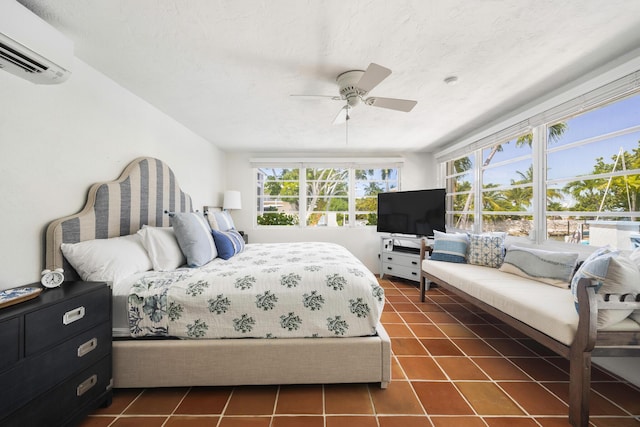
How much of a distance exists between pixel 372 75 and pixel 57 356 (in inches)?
90.4

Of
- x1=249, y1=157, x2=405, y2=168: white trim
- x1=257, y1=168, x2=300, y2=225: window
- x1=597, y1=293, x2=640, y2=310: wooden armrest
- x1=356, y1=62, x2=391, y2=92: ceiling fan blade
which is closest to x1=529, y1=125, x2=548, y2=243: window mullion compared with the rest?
x1=597, y1=293, x2=640, y2=310: wooden armrest

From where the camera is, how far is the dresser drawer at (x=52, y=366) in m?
1.04

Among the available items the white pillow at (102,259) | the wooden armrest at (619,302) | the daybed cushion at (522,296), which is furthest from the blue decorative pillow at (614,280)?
the white pillow at (102,259)

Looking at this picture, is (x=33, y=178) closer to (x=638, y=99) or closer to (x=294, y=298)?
(x=294, y=298)

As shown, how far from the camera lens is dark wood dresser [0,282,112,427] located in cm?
105

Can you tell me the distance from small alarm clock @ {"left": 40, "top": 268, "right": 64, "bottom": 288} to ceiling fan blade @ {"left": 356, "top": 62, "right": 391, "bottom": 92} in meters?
2.14

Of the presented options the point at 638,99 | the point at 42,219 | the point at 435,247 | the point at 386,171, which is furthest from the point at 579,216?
the point at 42,219

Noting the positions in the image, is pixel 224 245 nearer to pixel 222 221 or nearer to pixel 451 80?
pixel 222 221

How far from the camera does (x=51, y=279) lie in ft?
4.60

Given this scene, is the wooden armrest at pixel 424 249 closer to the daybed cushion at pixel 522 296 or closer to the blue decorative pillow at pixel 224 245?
the daybed cushion at pixel 522 296

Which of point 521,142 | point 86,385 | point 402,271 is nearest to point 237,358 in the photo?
point 86,385

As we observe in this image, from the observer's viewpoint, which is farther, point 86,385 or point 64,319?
point 86,385

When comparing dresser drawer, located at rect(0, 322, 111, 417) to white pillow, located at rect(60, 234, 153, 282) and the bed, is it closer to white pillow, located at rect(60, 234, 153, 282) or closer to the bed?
the bed

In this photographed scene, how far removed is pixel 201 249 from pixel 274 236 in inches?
107
